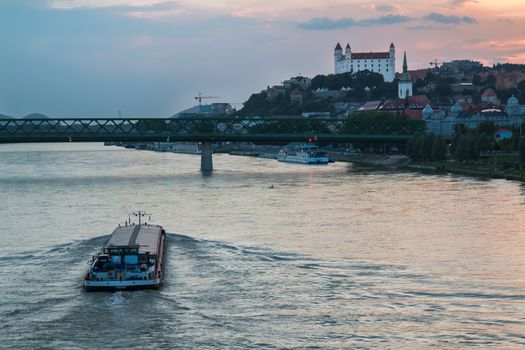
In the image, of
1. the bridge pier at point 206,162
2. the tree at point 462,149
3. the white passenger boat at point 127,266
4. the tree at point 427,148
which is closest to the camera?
the white passenger boat at point 127,266

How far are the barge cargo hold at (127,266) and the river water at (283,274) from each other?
0.99ft

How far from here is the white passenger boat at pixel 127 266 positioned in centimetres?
2005

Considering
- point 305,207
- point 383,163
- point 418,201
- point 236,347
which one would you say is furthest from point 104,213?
point 383,163

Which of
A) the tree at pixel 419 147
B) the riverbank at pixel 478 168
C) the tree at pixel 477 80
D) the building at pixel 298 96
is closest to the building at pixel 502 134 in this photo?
the tree at pixel 419 147

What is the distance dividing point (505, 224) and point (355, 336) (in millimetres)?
13707

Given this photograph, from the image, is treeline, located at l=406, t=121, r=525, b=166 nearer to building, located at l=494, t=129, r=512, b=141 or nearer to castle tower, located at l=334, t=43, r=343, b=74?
building, located at l=494, t=129, r=512, b=141

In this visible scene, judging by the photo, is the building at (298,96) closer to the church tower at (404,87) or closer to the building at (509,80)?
the church tower at (404,87)

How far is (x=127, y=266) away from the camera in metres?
21.1

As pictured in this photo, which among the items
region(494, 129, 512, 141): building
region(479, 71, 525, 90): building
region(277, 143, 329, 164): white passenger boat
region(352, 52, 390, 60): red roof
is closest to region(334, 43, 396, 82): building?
region(352, 52, 390, 60): red roof

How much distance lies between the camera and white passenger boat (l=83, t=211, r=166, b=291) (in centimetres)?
2005

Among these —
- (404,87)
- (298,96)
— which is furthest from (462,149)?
(298,96)

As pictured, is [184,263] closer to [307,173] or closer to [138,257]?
[138,257]

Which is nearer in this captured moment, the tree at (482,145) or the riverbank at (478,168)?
the riverbank at (478,168)

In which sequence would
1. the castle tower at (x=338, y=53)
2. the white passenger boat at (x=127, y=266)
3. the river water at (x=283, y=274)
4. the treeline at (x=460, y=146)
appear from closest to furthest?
the river water at (x=283, y=274), the white passenger boat at (x=127, y=266), the treeline at (x=460, y=146), the castle tower at (x=338, y=53)
